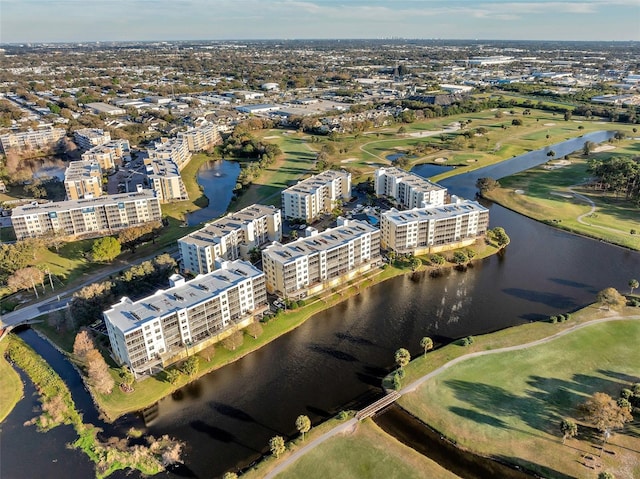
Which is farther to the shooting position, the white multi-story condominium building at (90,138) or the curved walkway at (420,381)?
the white multi-story condominium building at (90,138)

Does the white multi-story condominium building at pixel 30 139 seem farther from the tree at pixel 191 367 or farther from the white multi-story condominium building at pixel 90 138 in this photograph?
the tree at pixel 191 367

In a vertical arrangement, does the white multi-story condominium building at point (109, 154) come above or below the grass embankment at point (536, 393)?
above

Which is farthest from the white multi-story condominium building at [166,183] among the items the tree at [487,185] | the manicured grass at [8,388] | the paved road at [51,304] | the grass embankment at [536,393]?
the grass embankment at [536,393]

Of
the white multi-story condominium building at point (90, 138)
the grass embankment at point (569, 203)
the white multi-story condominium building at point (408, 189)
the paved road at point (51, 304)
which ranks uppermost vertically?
the white multi-story condominium building at point (90, 138)

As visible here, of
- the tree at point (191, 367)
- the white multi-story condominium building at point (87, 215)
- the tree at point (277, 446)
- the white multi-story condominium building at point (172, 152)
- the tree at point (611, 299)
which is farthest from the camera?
the white multi-story condominium building at point (172, 152)

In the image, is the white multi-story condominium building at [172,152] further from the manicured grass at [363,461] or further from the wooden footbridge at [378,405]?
the manicured grass at [363,461]

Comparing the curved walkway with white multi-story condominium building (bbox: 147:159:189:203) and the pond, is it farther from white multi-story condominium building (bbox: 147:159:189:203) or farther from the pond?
→ white multi-story condominium building (bbox: 147:159:189:203)

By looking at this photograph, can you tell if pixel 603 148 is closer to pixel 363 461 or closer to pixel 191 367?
pixel 363 461

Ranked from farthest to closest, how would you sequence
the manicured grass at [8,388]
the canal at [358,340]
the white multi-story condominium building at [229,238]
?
1. the white multi-story condominium building at [229,238]
2. the manicured grass at [8,388]
3. the canal at [358,340]
